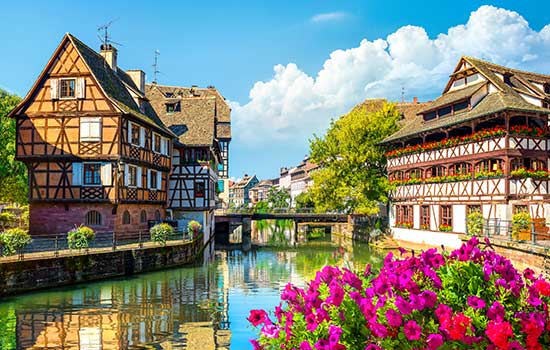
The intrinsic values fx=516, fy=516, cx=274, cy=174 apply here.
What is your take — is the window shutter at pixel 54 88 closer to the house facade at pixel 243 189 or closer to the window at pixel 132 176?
the window at pixel 132 176

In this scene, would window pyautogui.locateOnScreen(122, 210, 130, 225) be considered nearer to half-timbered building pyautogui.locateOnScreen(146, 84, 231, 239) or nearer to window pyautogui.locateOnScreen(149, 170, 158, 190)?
window pyautogui.locateOnScreen(149, 170, 158, 190)

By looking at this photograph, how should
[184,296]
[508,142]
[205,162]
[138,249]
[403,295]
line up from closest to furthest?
[403,295] → [184,296] → [138,249] → [508,142] → [205,162]

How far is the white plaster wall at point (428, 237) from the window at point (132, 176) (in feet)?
66.7

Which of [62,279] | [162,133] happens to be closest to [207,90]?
[162,133]

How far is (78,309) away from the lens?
61.3ft

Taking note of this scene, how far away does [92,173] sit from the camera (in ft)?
99.1

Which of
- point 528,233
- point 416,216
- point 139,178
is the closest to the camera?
point 528,233

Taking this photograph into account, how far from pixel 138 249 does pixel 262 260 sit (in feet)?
42.5

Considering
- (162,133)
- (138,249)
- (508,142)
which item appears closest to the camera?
(138,249)

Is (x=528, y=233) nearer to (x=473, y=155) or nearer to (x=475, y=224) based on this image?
(x=475, y=224)

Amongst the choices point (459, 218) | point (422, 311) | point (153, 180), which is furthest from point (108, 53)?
point (422, 311)

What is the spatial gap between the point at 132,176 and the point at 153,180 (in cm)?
Answer: 360

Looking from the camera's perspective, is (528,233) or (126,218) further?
(126,218)

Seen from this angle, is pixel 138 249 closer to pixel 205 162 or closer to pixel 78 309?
pixel 78 309
